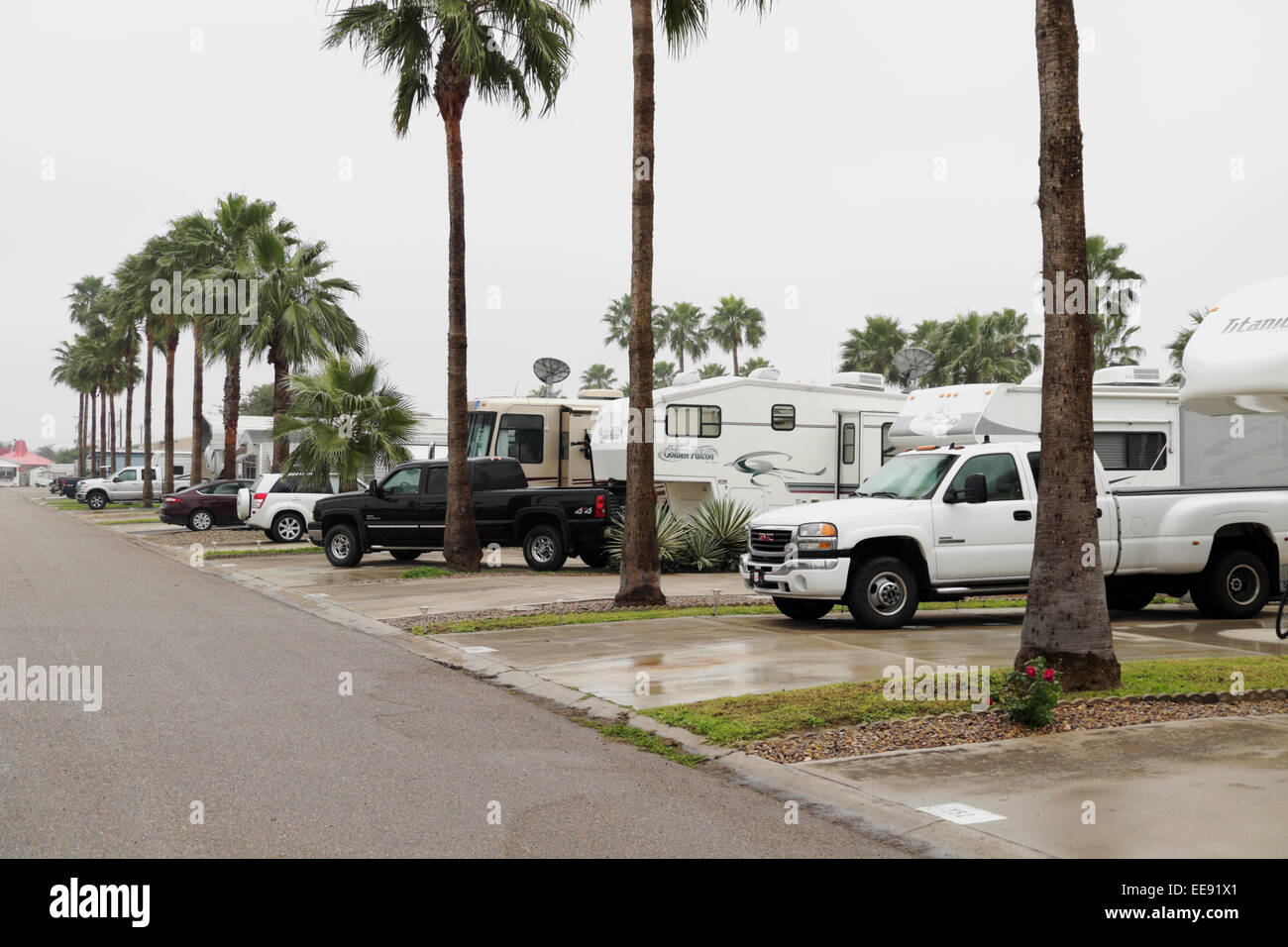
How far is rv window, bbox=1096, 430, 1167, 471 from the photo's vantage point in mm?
16781

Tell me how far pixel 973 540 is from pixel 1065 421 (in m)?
4.91

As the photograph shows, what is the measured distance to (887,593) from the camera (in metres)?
13.2

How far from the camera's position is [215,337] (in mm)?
33562

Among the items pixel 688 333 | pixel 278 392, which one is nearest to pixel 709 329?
pixel 688 333

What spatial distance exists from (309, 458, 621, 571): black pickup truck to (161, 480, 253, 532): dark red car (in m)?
13.4

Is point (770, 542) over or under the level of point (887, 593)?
over

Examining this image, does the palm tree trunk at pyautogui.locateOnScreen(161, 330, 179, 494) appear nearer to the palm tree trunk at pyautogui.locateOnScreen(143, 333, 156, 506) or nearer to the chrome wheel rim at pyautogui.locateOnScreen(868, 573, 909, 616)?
the palm tree trunk at pyautogui.locateOnScreen(143, 333, 156, 506)

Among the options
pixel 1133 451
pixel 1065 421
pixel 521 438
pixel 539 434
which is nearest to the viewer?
pixel 1065 421

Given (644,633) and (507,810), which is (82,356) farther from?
(507,810)

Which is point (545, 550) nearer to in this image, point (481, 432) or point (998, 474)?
point (481, 432)

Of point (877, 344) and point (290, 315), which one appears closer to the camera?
point (290, 315)

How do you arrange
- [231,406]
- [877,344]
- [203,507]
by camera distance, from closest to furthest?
[203,507] < [231,406] < [877,344]

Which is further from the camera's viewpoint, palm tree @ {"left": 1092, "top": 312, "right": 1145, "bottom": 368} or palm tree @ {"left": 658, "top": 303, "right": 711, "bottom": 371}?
palm tree @ {"left": 658, "top": 303, "right": 711, "bottom": 371}

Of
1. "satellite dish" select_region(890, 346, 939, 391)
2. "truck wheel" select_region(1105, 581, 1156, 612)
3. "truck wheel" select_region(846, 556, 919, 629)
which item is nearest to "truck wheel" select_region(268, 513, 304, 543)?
"satellite dish" select_region(890, 346, 939, 391)
